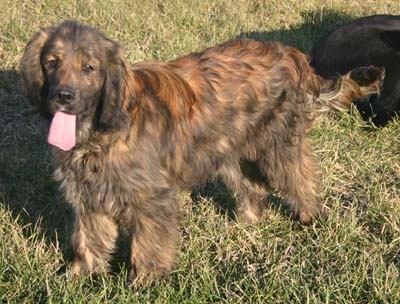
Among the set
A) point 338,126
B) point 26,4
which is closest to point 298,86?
point 338,126

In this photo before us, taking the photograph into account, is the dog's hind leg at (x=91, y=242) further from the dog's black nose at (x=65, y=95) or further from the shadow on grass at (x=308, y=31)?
the shadow on grass at (x=308, y=31)

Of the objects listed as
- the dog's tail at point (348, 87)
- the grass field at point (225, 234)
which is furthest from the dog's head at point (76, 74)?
the dog's tail at point (348, 87)

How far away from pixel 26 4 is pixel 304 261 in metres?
5.55

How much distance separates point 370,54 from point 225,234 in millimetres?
3040

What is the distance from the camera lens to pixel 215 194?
5.34 m

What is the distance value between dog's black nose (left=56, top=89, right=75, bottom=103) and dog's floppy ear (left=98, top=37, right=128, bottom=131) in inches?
9.4

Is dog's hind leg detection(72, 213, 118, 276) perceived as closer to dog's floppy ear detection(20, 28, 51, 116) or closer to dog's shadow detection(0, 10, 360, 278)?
dog's shadow detection(0, 10, 360, 278)

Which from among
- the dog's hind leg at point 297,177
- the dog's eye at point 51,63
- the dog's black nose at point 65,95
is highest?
the dog's eye at point 51,63

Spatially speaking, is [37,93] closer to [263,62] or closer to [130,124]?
[130,124]

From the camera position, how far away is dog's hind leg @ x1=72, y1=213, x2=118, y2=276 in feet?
14.0

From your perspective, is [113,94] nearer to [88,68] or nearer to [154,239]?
[88,68]

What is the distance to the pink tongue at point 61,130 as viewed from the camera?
3.66 metres

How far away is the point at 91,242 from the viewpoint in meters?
4.30

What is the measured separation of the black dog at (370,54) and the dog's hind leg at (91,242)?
319cm
